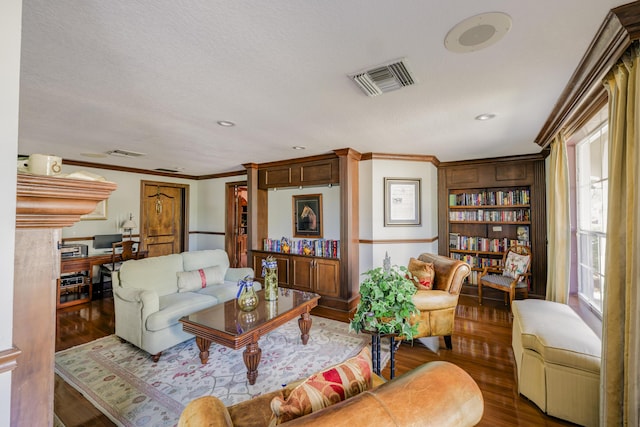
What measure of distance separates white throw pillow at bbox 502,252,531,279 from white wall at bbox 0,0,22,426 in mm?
4894

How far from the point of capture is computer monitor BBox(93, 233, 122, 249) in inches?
193

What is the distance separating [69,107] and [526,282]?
19.5ft

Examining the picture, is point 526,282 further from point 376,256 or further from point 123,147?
point 123,147

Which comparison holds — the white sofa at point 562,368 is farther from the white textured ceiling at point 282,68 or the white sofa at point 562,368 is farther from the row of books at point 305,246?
the row of books at point 305,246

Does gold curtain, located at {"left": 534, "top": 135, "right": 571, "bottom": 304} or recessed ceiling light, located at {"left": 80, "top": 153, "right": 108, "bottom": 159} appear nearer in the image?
gold curtain, located at {"left": 534, "top": 135, "right": 571, "bottom": 304}

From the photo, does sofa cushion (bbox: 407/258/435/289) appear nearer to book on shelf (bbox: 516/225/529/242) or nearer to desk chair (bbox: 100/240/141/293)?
book on shelf (bbox: 516/225/529/242)

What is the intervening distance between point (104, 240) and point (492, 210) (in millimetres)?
6918

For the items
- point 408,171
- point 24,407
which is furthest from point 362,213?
point 24,407

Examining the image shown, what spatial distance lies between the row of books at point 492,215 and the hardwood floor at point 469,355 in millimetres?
1352

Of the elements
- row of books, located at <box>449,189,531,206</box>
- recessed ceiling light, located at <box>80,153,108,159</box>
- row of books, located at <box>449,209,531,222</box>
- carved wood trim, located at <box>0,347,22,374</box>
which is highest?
recessed ceiling light, located at <box>80,153,108,159</box>

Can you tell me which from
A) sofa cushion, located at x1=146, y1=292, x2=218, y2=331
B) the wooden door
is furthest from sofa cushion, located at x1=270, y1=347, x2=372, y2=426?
the wooden door

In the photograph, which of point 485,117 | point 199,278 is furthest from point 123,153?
point 485,117

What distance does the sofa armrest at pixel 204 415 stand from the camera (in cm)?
96

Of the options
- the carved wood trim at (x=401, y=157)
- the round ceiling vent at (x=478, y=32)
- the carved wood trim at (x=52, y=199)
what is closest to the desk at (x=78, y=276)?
the carved wood trim at (x=52, y=199)
